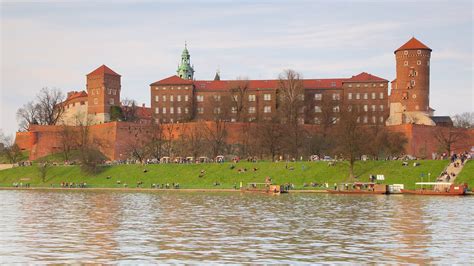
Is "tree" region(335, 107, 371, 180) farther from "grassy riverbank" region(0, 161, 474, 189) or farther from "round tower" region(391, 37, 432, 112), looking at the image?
"round tower" region(391, 37, 432, 112)

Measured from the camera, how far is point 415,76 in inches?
3359

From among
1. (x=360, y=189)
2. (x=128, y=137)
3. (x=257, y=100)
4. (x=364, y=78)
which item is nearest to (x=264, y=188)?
(x=360, y=189)

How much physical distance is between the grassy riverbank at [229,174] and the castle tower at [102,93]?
22.3m

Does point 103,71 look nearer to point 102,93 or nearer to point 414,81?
point 102,93

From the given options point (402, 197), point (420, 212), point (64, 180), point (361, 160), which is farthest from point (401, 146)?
point (420, 212)

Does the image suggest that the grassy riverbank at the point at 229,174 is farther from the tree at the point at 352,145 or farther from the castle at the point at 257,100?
the castle at the point at 257,100

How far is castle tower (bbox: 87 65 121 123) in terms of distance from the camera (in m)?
94.3

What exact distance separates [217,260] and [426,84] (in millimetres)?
71697

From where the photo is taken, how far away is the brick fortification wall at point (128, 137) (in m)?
75.4

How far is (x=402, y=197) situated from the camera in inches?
1751

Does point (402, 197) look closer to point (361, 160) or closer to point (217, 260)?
point (361, 160)

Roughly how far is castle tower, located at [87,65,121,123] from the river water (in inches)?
2162

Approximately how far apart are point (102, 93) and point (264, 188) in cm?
4620

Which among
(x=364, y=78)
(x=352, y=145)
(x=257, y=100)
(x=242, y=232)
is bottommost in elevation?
(x=242, y=232)
